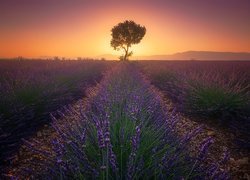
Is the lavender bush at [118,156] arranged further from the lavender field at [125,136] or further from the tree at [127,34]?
the tree at [127,34]

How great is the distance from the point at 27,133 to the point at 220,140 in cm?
292

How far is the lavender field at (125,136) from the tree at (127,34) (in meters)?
35.2

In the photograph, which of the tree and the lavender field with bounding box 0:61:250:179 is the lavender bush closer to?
the lavender field with bounding box 0:61:250:179

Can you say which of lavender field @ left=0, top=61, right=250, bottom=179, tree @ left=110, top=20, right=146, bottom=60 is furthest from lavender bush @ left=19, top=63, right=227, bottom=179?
tree @ left=110, top=20, right=146, bottom=60

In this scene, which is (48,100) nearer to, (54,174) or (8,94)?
(8,94)

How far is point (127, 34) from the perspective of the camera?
4112 centimetres

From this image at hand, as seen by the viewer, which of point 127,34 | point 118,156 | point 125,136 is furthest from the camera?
point 127,34

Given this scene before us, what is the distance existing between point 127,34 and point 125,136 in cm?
3965

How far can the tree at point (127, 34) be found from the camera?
41.0 m

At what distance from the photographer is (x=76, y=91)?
7973 millimetres

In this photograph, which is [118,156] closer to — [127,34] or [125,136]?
[125,136]

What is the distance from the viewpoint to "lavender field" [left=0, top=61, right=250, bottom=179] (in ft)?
5.84

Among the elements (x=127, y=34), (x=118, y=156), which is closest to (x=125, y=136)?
(x=118, y=156)

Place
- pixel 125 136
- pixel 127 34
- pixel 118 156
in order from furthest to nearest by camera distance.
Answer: pixel 127 34 < pixel 125 136 < pixel 118 156
